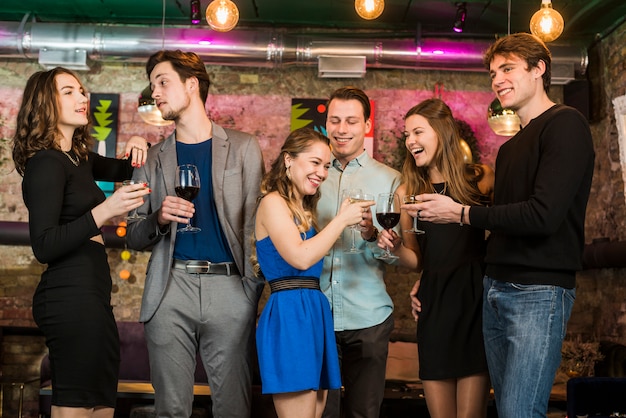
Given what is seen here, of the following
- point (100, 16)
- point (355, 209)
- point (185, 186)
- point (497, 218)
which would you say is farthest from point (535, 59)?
point (100, 16)

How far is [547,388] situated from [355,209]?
91cm

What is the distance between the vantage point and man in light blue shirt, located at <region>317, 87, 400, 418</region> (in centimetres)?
305

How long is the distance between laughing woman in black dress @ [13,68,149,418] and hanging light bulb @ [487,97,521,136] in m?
3.47

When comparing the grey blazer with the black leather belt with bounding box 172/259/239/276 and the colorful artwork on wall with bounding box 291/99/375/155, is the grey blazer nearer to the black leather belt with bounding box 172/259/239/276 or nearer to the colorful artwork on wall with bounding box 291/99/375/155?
the black leather belt with bounding box 172/259/239/276

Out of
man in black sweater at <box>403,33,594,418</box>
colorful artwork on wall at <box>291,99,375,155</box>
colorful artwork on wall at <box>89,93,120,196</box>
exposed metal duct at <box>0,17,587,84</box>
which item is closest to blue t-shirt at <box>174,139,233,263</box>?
man in black sweater at <box>403,33,594,418</box>

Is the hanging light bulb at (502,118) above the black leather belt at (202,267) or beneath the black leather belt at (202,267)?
above

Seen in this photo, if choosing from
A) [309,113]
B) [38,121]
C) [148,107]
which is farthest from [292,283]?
[309,113]

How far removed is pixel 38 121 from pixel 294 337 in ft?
4.28

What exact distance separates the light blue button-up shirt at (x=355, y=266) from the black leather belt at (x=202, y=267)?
42cm

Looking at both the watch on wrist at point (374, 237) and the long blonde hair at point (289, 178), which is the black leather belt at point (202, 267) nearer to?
the long blonde hair at point (289, 178)

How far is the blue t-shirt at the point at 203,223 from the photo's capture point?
3018 mm

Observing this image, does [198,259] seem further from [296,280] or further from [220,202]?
[296,280]

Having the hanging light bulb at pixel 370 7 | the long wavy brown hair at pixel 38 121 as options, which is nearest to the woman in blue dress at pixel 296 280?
the long wavy brown hair at pixel 38 121

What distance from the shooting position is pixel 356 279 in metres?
3.16
